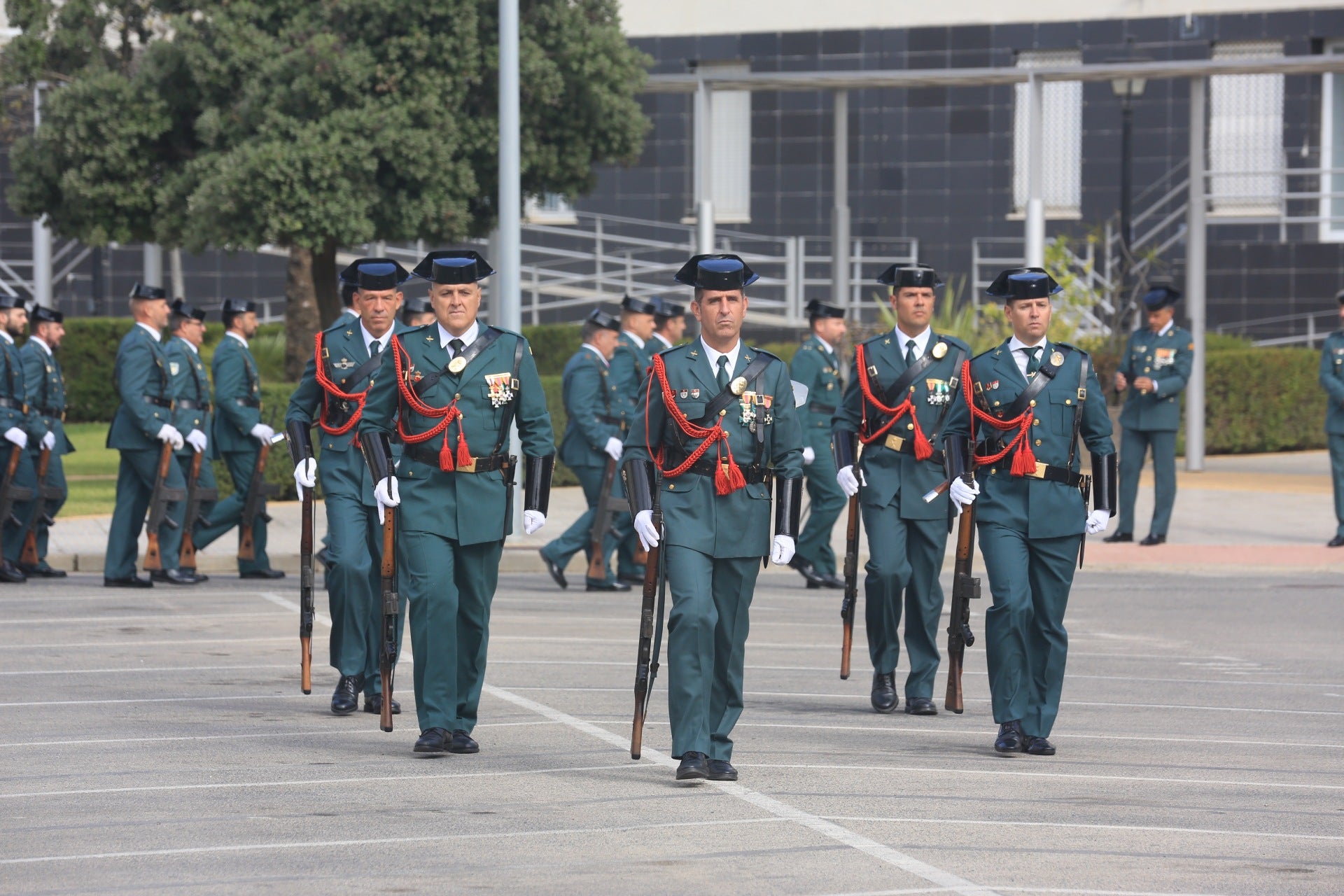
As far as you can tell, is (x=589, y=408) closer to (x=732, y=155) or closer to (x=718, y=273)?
→ (x=718, y=273)

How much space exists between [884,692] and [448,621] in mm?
2378

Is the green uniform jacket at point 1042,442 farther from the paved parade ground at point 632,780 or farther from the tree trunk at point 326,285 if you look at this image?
the tree trunk at point 326,285

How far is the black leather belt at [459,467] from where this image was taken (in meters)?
8.68

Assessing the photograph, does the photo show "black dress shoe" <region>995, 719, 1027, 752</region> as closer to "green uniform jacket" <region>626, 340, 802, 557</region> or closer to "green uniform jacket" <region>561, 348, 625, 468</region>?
"green uniform jacket" <region>626, 340, 802, 557</region>

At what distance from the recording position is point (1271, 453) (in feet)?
91.2

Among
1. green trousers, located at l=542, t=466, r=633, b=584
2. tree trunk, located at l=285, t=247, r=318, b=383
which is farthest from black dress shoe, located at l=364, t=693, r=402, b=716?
tree trunk, located at l=285, t=247, r=318, b=383

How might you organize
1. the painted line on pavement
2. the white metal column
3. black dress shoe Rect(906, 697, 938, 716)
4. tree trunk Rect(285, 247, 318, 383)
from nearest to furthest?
the painted line on pavement
black dress shoe Rect(906, 697, 938, 716)
the white metal column
tree trunk Rect(285, 247, 318, 383)

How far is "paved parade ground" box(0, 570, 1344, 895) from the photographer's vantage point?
6543 mm

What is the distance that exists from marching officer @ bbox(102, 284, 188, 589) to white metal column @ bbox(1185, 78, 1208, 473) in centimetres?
1341

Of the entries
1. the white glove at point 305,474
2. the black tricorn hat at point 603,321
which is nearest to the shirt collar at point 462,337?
the white glove at point 305,474

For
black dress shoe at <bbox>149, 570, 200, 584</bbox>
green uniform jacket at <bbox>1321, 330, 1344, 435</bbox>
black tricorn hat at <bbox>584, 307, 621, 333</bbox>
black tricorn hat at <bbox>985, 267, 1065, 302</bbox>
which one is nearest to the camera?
black tricorn hat at <bbox>985, 267, 1065, 302</bbox>

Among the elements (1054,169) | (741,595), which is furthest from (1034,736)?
(1054,169)

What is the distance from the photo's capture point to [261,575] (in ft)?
51.0

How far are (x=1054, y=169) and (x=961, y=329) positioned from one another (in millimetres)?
9103
